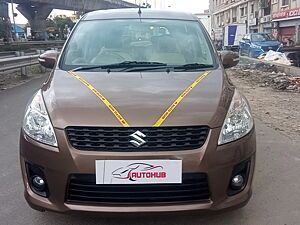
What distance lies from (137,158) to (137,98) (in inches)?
22.4

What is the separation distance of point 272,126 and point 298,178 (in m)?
2.47

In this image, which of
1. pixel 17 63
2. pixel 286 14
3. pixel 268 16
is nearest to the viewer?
pixel 17 63

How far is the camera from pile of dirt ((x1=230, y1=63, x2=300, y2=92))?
10.7 meters

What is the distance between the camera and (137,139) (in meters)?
2.58

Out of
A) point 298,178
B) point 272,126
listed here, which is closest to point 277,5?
point 272,126

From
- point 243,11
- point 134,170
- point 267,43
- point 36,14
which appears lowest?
point 267,43

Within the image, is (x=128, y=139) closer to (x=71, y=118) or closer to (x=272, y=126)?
(x=71, y=118)

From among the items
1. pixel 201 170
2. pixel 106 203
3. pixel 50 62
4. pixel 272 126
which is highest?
pixel 50 62

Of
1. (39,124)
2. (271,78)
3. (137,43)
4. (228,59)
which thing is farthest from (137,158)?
(271,78)

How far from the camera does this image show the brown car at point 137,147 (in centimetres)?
256

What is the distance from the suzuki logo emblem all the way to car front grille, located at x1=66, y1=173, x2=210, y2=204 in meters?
0.29

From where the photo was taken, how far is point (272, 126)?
6418 millimetres

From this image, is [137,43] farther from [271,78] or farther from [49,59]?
[271,78]

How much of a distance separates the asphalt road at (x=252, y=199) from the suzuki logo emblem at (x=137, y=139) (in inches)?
19.0
